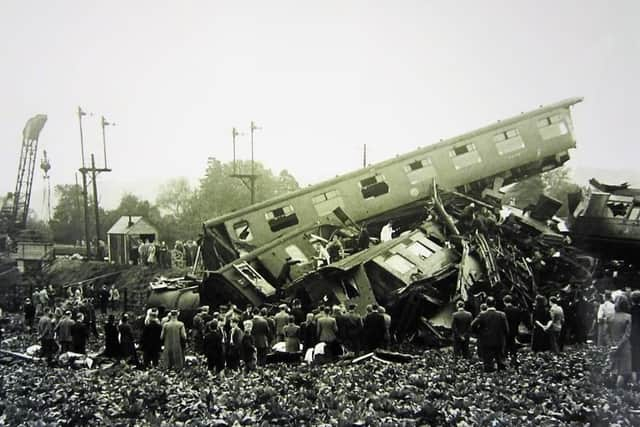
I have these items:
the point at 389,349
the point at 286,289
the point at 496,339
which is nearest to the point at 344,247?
the point at 286,289

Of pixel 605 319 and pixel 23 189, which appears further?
pixel 23 189

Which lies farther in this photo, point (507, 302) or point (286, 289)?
point (286, 289)

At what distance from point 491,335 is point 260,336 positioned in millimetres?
4212

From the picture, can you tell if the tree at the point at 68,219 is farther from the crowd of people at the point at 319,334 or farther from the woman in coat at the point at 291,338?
the woman in coat at the point at 291,338

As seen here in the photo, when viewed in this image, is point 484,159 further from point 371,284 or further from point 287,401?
point 287,401

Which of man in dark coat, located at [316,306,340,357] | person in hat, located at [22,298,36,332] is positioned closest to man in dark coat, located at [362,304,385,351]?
man in dark coat, located at [316,306,340,357]

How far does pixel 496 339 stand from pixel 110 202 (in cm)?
1737

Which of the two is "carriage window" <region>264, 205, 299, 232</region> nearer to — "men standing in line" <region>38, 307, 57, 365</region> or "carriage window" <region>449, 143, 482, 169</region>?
"carriage window" <region>449, 143, 482, 169</region>

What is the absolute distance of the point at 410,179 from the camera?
655 inches

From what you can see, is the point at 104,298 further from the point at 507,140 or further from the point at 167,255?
the point at 507,140

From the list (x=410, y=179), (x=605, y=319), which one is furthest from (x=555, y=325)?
(x=410, y=179)

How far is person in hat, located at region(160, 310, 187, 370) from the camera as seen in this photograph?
10062 millimetres

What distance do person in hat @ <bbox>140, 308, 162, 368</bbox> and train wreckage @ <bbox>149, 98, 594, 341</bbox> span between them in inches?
130

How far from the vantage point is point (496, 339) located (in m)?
8.73
